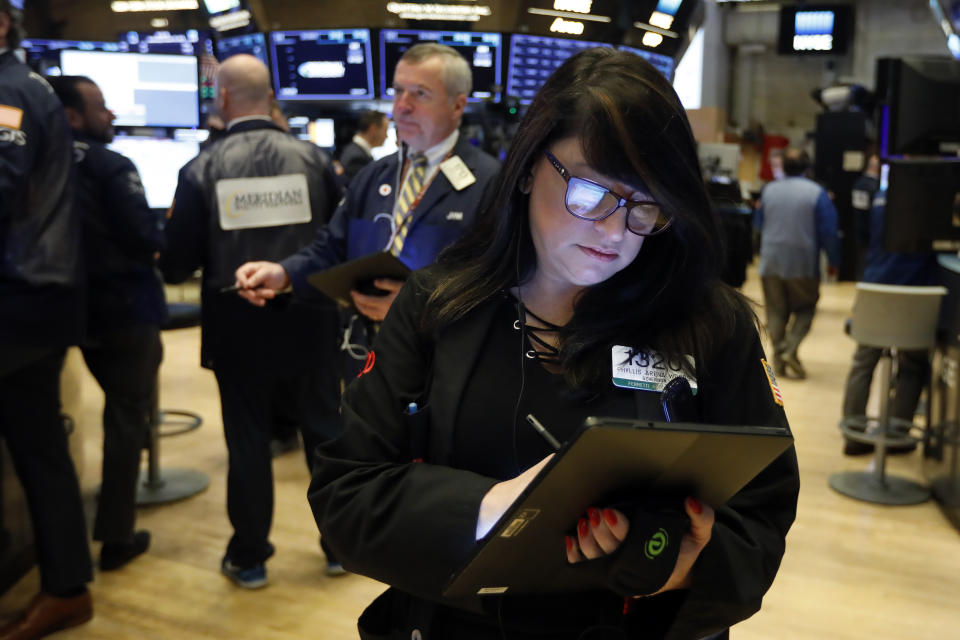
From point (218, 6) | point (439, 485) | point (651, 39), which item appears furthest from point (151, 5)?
point (439, 485)

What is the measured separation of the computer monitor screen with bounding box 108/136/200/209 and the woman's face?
12.6 ft

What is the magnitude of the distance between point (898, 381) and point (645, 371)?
4268mm

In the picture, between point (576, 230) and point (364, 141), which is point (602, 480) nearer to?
point (576, 230)

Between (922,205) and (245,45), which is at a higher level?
(245,45)

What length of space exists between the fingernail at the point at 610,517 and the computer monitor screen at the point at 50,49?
14.3 ft

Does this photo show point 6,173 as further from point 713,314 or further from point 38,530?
point 713,314

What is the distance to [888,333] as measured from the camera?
4.30 m

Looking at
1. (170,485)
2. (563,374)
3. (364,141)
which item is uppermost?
(364,141)

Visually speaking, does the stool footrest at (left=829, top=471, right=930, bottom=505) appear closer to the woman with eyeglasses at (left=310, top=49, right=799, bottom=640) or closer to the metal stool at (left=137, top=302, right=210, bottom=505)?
the metal stool at (left=137, top=302, right=210, bottom=505)

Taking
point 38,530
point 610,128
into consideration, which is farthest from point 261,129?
point 610,128

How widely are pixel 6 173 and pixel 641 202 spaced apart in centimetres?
207

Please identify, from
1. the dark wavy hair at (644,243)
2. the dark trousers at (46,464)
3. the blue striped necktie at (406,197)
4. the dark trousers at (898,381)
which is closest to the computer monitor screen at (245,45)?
the blue striped necktie at (406,197)

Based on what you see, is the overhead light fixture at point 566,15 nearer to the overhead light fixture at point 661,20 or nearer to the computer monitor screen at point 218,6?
the overhead light fixture at point 661,20

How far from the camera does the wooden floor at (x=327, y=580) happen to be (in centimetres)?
298
